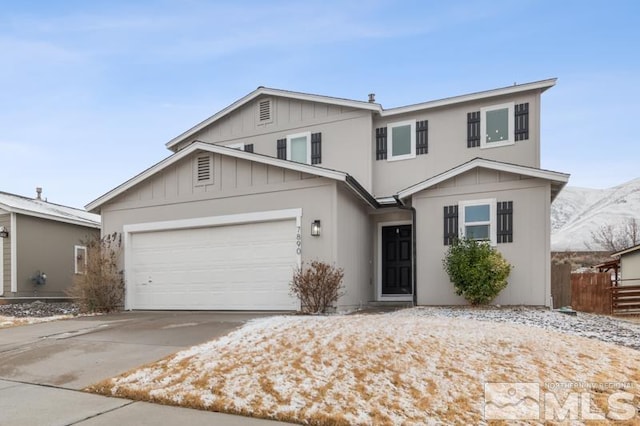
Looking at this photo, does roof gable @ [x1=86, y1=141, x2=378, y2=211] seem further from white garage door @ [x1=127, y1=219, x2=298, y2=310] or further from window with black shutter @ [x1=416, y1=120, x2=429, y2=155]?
window with black shutter @ [x1=416, y1=120, x2=429, y2=155]

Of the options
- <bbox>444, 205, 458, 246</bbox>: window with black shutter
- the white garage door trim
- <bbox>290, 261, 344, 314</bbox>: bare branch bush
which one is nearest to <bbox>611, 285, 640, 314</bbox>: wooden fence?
<bbox>444, 205, 458, 246</bbox>: window with black shutter

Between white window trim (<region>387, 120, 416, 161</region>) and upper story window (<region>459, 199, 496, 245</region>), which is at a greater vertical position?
white window trim (<region>387, 120, 416, 161</region>)

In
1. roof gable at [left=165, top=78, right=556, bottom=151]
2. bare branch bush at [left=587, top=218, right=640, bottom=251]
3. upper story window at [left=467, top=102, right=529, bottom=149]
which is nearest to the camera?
roof gable at [left=165, top=78, right=556, bottom=151]

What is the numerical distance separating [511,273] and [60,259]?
1613cm

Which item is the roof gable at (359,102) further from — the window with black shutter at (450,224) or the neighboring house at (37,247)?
the neighboring house at (37,247)

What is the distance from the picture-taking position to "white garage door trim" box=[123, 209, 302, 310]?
33.6 ft

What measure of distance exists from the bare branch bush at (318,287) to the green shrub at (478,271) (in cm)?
285

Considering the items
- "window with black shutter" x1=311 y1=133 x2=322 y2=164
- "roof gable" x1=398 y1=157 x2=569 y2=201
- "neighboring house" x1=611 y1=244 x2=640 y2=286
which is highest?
"window with black shutter" x1=311 y1=133 x2=322 y2=164

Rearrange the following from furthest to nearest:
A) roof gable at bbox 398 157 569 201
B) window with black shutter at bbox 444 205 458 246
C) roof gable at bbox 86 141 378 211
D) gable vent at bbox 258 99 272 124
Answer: gable vent at bbox 258 99 272 124
window with black shutter at bbox 444 205 458 246
roof gable at bbox 398 157 569 201
roof gable at bbox 86 141 378 211

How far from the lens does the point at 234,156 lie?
10.9 meters

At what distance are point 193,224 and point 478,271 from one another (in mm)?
7107

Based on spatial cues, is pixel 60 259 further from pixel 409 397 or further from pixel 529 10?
pixel 529 10

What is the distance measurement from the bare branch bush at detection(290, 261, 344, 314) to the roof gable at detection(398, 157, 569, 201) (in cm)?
322

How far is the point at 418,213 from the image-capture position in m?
11.2
